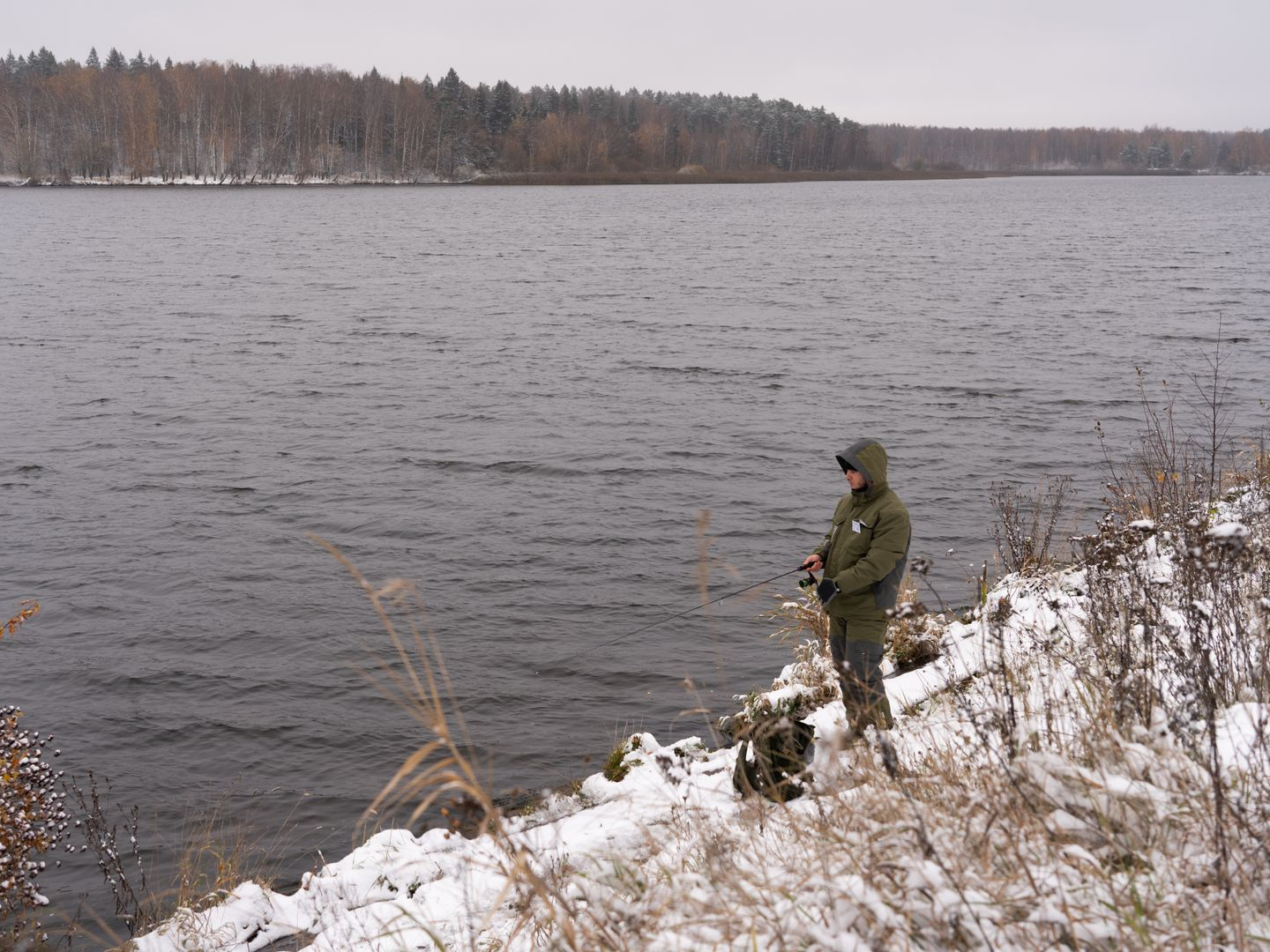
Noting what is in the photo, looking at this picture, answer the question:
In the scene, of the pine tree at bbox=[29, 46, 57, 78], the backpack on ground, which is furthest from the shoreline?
the backpack on ground

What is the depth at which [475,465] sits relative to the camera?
53.2ft

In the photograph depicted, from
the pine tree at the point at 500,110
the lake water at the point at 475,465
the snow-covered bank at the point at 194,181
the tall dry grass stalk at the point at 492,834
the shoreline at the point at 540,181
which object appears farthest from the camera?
the pine tree at the point at 500,110

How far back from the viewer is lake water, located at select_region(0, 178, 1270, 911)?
9.06m

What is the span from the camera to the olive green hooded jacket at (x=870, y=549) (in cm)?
585

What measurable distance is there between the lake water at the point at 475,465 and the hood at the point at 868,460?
99 centimetres

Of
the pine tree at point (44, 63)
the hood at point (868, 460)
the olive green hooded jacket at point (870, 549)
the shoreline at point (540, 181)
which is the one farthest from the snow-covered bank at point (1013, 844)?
the pine tree at point (44, 63)

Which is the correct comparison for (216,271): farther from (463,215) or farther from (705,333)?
(463,215)

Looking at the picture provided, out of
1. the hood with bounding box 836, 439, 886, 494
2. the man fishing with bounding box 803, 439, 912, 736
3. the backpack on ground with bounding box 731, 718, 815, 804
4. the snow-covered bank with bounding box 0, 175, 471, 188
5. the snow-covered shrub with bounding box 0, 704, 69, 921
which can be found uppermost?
the snow-covered bank with bounding box 0, 175, 471, 188

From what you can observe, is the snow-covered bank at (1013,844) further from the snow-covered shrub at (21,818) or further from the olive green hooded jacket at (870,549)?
the snow-covered shrub at (21,818)

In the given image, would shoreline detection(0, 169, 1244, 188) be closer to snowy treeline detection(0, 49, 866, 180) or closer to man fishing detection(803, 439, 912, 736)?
snowy treeline detection(0, 49, 866, 180)

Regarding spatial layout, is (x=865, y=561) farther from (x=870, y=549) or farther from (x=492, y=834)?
(x=492, y=834)

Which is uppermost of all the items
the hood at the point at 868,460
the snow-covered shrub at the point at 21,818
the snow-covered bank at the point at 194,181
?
the snow-covered bank at the point at 194,181

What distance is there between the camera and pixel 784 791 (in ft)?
17.2

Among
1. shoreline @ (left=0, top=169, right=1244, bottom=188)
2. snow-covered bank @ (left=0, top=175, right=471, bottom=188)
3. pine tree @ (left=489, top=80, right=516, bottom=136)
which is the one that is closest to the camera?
snow-covered bank @ (left=0, top=175, right=471, bottom=188)
